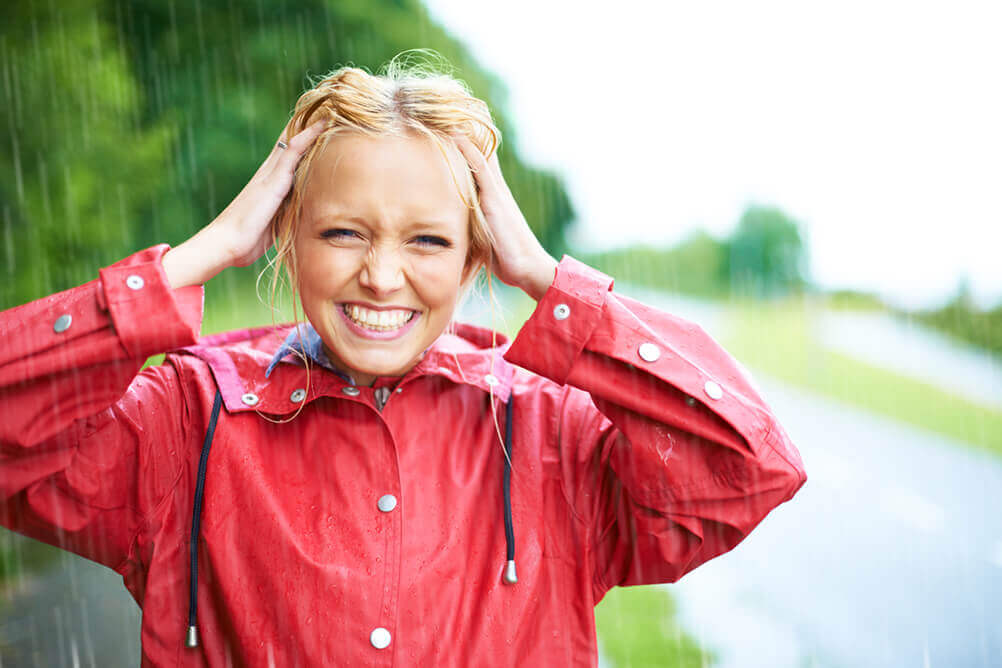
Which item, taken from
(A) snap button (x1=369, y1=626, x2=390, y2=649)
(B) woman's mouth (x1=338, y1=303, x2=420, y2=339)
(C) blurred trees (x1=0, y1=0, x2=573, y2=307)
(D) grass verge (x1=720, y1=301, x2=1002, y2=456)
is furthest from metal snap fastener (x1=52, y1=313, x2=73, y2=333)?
(D) grass verge (x1=720, y1=301, x2=1002, y2=456)

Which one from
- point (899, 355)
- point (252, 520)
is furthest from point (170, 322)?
point (899, 355)

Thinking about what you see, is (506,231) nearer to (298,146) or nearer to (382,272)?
(382,272)

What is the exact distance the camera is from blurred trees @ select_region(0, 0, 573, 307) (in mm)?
4941

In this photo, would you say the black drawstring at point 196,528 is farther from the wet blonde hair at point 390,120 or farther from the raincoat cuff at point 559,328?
the raincoat cuff at point 559,328

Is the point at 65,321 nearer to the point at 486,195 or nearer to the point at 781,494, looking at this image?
the point at 486,195

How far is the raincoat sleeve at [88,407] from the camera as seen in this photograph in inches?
67.0

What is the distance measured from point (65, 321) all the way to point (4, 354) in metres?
0.12

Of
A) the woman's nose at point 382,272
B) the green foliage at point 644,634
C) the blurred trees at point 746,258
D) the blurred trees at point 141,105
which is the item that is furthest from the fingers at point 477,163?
the blurred trees at point 746,258

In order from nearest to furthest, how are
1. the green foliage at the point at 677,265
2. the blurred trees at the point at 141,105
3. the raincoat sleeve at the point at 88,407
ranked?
the raincoat sleeve at the point at 88,407 < the blurred trees at the point at 141,105 < the green foliage at the point at 677,265

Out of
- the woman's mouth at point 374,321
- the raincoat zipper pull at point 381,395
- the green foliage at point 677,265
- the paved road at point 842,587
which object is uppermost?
the woman's mouth at point 374,321

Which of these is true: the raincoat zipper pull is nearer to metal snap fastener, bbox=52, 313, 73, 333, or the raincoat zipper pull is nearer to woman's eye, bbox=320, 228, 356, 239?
woman's eye, bbox=320, 228, 356, 239

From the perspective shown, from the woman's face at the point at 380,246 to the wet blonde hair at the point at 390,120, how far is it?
1.1 inches

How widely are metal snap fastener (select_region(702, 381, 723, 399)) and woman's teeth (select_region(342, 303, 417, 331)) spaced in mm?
646

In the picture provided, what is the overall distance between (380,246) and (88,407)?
65 centimetres
